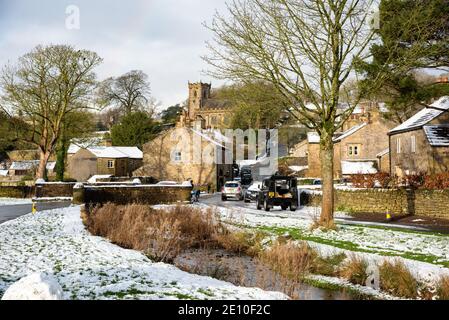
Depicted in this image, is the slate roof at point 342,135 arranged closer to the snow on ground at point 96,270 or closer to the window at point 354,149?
the window at point 354,149

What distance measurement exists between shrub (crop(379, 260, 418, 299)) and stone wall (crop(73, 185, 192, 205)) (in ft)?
82.1

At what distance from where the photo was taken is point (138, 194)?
120ft

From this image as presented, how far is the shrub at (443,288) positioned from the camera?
10.6 meters

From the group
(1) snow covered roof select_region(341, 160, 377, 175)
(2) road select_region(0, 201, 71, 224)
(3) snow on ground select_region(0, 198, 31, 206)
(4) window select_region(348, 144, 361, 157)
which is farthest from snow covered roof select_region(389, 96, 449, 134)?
(3) snow on ground select_region(0, 198, 31, 206)

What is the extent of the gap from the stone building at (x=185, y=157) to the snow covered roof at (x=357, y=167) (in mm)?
15078

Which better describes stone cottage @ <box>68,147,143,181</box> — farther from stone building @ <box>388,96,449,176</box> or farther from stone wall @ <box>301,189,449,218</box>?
stone building @ <box>388,96,449,176</box>

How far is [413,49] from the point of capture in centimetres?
1928

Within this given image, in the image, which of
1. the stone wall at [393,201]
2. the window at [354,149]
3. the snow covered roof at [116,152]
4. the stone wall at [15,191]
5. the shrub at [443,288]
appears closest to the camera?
the shrub at [443,288]

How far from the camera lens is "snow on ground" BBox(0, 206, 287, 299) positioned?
8.99m

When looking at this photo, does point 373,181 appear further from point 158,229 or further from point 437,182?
point 158,229

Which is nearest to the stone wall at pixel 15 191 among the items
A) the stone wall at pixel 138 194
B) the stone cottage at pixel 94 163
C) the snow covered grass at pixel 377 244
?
the stone wall at pixel 138 194
